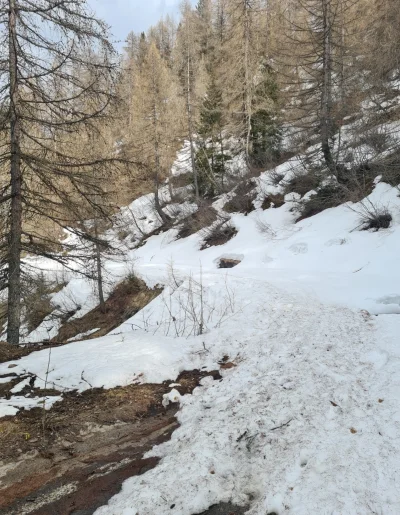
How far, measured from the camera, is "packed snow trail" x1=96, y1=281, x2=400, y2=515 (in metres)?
2.01

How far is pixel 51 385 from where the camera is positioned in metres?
3.75

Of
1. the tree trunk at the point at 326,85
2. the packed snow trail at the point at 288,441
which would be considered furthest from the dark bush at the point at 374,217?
the packed snow trail at the point at 288,441

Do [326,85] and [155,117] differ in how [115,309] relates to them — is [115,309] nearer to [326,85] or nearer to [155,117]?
[326,85]

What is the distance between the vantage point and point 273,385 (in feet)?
11.2

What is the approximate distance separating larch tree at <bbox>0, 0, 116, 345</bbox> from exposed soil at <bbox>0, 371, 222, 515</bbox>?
14.1 feet

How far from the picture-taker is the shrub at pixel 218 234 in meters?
16.6

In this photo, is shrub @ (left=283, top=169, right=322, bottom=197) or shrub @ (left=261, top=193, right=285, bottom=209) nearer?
shrub @ (left=283, top=169, right=322, bottom=197)

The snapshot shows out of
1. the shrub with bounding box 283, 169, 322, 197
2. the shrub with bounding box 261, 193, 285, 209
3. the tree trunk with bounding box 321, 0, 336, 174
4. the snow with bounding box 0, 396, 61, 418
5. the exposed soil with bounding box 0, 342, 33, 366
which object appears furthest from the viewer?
the shrub with bounding box 261, 193, 285, 209

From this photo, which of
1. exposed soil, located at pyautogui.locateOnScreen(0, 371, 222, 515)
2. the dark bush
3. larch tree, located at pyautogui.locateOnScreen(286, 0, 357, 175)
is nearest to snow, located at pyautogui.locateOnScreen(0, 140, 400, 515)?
exposed soil, located at pyautogui.locateOnScreen(0, 371, 222, 515)

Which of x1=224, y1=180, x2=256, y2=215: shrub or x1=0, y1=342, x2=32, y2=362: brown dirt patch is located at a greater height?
x1=224, y1=180, x2=256, y2=215: shrub

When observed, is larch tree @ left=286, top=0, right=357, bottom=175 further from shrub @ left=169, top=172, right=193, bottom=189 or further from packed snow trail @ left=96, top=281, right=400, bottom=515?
shrub @ left=169, top=172, right=193, bottom=189

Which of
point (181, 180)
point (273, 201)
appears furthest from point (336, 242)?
point (181, 180)

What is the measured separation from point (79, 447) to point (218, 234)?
48.7ft

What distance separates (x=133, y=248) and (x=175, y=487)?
2339cm
